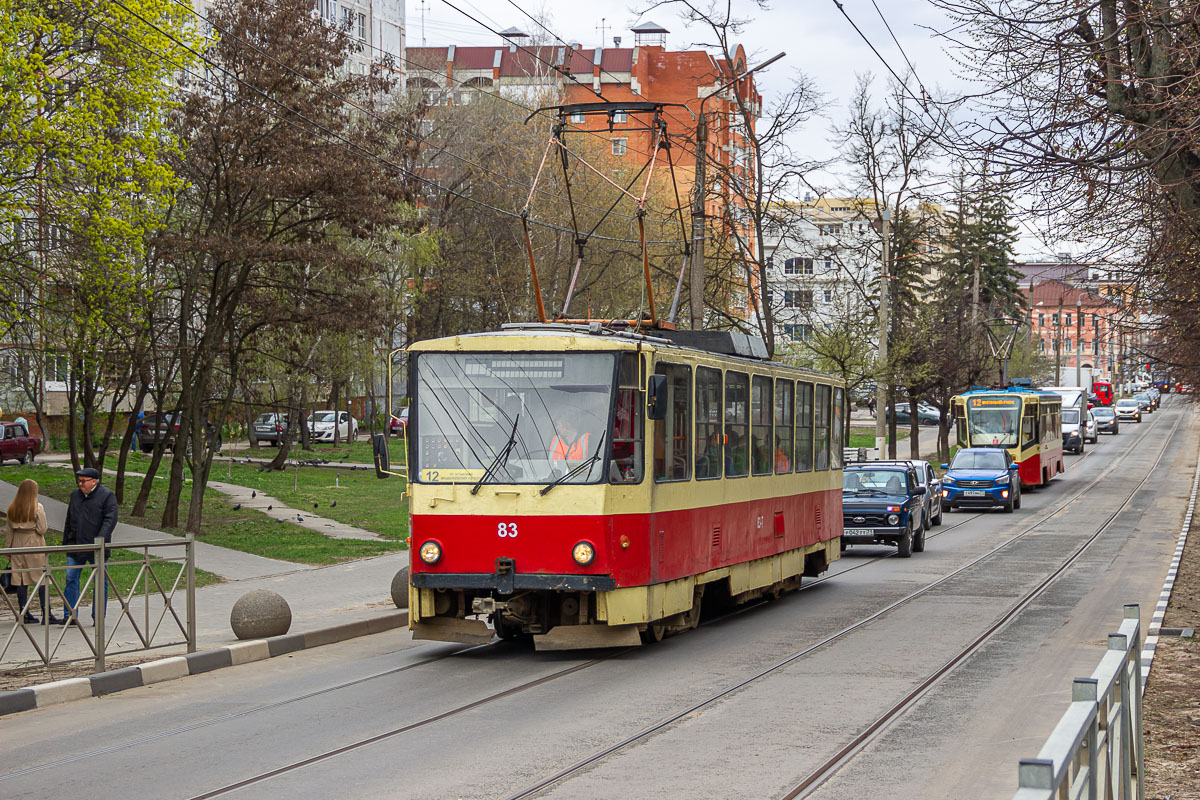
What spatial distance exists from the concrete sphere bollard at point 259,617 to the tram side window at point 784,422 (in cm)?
687

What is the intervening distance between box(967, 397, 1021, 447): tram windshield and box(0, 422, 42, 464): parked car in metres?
33.7

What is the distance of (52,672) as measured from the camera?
38.5 feet

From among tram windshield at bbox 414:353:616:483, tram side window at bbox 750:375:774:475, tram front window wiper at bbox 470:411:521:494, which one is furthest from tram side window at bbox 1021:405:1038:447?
tram front window wiper at bbox 470:411:521:494

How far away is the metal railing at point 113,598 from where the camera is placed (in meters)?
11.7

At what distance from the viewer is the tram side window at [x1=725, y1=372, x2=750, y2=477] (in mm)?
15367

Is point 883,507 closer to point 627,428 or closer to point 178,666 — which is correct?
point 627,428

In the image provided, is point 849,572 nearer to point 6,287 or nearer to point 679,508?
point 679,508

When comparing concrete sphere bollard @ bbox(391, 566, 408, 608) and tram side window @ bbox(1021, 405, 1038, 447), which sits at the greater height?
tram side window @ bbox(1021, 405, 1038, 447)

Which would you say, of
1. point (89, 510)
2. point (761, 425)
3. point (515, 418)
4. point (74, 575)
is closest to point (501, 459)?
point (515, 418)

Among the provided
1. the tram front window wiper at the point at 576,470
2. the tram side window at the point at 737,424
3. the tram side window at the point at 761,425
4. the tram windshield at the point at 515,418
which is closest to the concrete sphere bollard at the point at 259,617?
the tram windshield at the point at 515,418

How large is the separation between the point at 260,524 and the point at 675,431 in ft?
55.0

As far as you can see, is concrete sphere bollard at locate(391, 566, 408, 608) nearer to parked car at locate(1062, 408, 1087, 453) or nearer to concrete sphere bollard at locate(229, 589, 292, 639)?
concrete sphere bollard at locate(229, 589, 292, 639)

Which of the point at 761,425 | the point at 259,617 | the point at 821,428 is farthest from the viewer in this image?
the point at 821,428

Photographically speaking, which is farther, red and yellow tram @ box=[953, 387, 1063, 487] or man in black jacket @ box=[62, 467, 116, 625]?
red and yellow tram @ box=[953, 387, 1063, 487]
